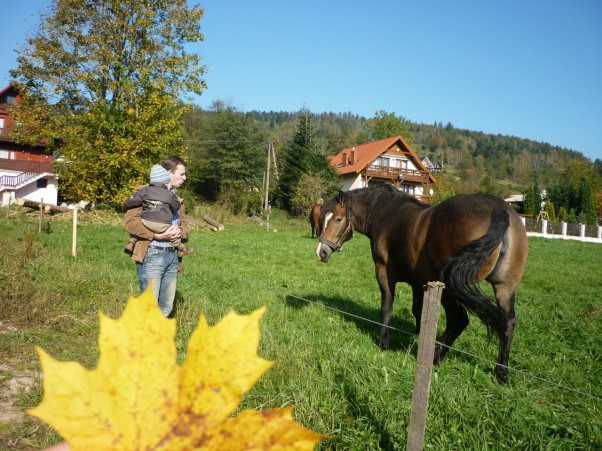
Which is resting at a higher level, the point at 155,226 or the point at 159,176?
the point at 159,176

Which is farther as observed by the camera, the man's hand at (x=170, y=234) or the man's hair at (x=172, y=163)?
the man's hair at (x=172, y=163)

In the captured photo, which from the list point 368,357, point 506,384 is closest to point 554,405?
point 506,384

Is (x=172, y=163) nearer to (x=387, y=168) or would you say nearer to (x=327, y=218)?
(x=327, y=218)

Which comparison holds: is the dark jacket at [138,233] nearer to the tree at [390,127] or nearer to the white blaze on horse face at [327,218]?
the white blaze on horse face at [327,218]

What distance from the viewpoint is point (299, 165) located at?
107ft

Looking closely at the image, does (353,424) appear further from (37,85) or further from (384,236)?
(37,85)

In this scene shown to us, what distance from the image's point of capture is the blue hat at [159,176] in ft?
14.0

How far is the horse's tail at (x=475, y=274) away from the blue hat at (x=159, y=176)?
277 centimetres

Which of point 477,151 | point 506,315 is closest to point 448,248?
point 506,315

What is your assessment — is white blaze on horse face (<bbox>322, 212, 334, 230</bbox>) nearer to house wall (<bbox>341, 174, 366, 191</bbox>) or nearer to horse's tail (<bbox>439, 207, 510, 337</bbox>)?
horse's tail (<bbox>439, 207, 510, 337</bbox>)

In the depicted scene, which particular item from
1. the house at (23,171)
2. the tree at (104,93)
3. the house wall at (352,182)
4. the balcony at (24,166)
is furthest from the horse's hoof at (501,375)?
the house wall at (352,182)

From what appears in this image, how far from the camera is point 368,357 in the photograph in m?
3.85

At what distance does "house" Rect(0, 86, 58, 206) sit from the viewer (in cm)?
3056

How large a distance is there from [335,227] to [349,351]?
7.22ft
